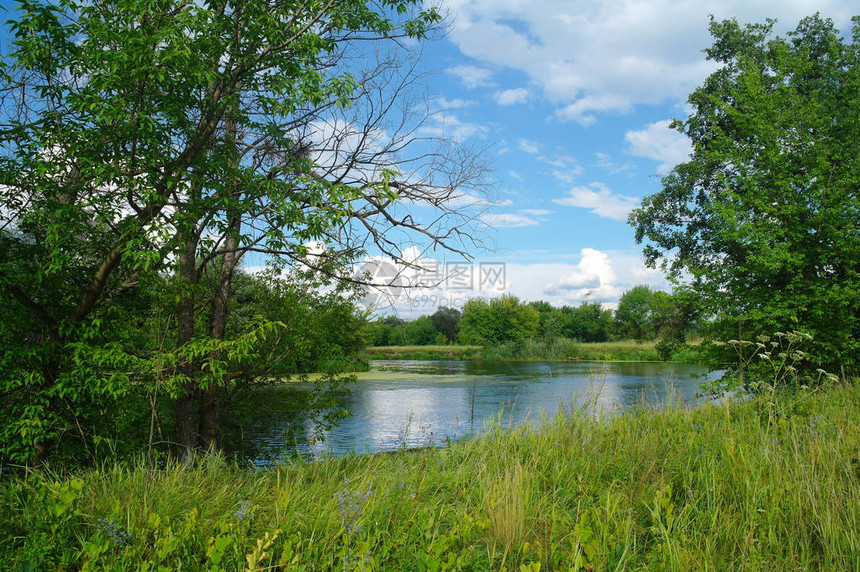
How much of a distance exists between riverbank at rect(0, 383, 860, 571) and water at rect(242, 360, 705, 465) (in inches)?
→ 48.1

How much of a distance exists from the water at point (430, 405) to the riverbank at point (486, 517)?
1.22m

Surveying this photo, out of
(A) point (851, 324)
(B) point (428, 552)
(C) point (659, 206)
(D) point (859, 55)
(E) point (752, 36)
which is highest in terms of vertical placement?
(E) point (752, 36)

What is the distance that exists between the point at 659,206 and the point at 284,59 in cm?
1640

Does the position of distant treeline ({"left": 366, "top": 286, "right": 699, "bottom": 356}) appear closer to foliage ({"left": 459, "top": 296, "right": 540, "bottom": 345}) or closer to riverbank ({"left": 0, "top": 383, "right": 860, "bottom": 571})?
foliage ({"left": 459, "top": 296, "right": 540, "bottom": 345})

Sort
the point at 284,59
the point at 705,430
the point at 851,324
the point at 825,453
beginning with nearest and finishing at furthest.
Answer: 1. the point at 825,453
2. the point at 705,430
3. the point at 284,59
4. the point at 851,324

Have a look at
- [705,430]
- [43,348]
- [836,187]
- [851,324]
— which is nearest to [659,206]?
[836,187]

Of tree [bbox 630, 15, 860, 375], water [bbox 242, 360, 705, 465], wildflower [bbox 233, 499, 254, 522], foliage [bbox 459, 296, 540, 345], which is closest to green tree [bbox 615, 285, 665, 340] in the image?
foliage [bbox 459, 296, 540, 345]

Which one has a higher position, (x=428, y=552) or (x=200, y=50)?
(x=200, y=50)

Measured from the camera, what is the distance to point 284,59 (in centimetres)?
550

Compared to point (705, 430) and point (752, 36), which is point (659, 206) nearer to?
point (752, 36)

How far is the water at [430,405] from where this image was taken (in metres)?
6.99

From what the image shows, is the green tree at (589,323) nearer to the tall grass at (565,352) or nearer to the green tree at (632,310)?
the green tree at (632,310)

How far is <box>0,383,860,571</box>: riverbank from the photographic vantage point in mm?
2465

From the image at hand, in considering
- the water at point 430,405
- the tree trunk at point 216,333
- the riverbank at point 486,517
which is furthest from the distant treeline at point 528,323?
the riverbank at point 486,517
